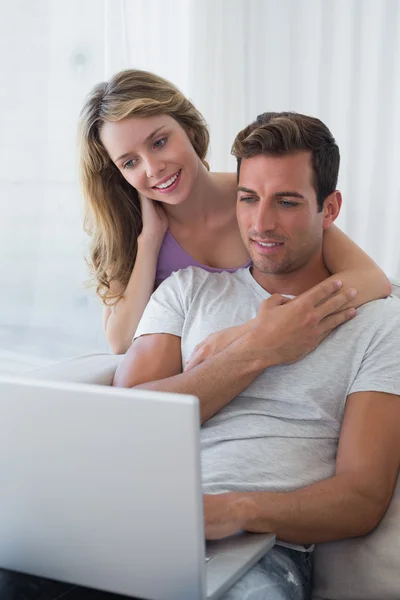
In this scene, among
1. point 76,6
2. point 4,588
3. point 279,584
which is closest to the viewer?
point 4,588

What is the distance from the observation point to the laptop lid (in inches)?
39.1

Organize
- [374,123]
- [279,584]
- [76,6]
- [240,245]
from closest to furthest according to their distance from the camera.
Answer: [279,584], [240,245], [374,123], [76,6]

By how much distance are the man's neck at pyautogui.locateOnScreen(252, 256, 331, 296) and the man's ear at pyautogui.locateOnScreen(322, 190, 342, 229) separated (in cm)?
8

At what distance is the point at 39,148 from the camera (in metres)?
3.44

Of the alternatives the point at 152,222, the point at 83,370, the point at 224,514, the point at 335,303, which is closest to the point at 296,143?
the point at 335,303

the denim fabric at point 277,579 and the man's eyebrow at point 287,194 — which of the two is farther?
the man's eyebrow at point 287,194

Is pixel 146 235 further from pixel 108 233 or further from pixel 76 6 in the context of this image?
pixel 76 6

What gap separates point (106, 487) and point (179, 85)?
2349mm

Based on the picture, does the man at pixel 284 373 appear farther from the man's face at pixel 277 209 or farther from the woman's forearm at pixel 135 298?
the woman's forearm at pixel 135 298

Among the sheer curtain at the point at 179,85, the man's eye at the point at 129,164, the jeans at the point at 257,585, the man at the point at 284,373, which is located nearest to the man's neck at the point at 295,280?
the man at the point at 284,373

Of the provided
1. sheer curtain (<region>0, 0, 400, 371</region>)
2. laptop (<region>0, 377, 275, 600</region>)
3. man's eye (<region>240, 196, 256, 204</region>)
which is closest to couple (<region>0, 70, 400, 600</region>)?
man's eye (<region>240, 196, 256, 204</region>)

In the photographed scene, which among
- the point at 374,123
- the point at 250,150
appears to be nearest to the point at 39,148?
the point at 374,123

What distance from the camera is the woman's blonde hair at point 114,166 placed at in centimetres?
203

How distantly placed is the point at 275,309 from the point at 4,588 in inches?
29.7
